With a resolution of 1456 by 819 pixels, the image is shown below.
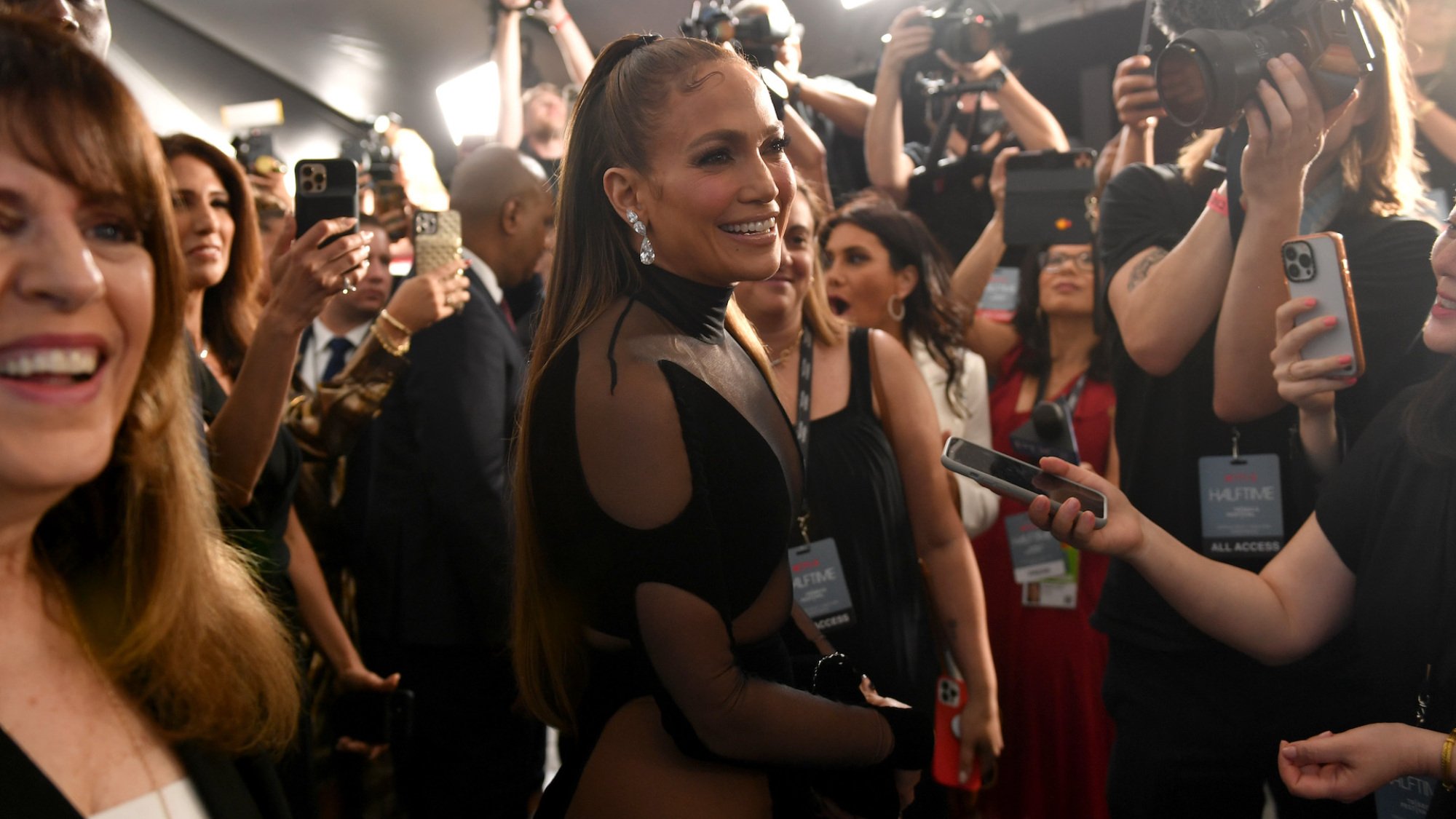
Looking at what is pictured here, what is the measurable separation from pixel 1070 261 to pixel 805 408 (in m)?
1.44

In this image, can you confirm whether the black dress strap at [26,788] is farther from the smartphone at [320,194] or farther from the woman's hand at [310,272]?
the smartphone at [320,194]

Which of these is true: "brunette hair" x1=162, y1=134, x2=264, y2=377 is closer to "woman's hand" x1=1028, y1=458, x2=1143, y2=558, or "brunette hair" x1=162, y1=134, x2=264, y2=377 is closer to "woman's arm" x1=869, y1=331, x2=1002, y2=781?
"woman's arm" x1=869, y1=331, x2=1002, y2=781

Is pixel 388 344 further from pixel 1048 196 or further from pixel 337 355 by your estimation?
pixel 1048 196

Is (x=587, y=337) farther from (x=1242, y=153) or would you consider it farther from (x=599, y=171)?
(x=1242, y=153)

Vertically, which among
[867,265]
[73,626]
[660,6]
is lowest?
[73,626]

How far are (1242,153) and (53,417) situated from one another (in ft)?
5.29

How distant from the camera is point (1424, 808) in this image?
1.47 m

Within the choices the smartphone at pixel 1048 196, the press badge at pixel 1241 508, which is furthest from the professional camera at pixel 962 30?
the press badge at pixel 1241 508

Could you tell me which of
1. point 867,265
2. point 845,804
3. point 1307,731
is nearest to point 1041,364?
point 867,265

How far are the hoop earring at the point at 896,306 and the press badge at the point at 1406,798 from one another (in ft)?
5.27

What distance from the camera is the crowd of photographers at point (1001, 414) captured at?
1533 mm

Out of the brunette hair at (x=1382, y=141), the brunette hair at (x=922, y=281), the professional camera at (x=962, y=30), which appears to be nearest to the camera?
the brunette hair at (x=1382, y=141)

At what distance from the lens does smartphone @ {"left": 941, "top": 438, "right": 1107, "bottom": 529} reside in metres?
1.47

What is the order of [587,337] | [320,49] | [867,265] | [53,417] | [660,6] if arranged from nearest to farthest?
1. [53,417]
2. [587,337]
3. [660,6]
4. [867,265]
5. [320,49]
